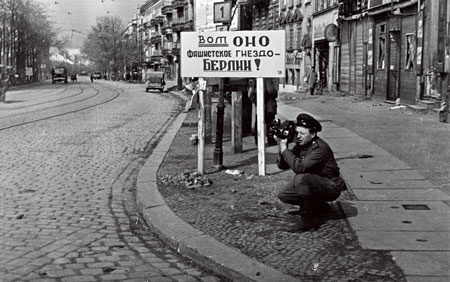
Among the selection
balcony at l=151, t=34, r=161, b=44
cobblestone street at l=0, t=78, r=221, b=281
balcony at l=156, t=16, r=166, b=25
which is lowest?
cobblestone street at l=0, t=78, r=221, b=281

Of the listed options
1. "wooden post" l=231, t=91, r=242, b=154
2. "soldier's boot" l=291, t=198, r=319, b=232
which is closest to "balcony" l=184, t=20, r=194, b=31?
"wooden post" l=231, t=91, r=242, b=154

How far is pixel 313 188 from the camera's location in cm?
600

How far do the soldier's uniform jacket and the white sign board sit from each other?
2870 millimetres

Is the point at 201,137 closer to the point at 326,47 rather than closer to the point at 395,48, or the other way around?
the point at 395,48

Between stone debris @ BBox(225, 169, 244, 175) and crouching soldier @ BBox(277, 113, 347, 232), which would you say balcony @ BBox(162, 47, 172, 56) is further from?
crouching soldier @ BBox(277, 113, 347, 232)

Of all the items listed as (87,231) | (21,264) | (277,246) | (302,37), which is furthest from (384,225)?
(302,37)

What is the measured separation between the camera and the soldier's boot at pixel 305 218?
5.86 meters

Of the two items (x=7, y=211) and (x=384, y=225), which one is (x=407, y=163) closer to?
(x=384, y=225)

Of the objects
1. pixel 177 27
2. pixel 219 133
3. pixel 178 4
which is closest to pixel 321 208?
pixel 219 133

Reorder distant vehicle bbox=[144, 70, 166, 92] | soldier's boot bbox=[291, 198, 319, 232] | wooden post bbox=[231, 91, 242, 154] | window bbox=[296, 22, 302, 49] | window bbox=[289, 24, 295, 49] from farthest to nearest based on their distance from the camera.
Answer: distant vehicle bbox=[144, 70, 166, 92]
window bbox=[289, 24, 295, 49]
window bbox=[296, 22, 302, 49]
wooden post bbox=[231, 91, 242, 154]
soldier's boot bbox=[291, 198, 319, 232]

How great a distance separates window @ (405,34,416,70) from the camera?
828 inches

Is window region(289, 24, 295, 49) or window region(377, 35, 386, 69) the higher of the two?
window region(289, 24, 295, 49)

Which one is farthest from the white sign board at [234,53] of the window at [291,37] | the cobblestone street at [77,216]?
the window at [291,37]

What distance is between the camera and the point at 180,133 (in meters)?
15.3
